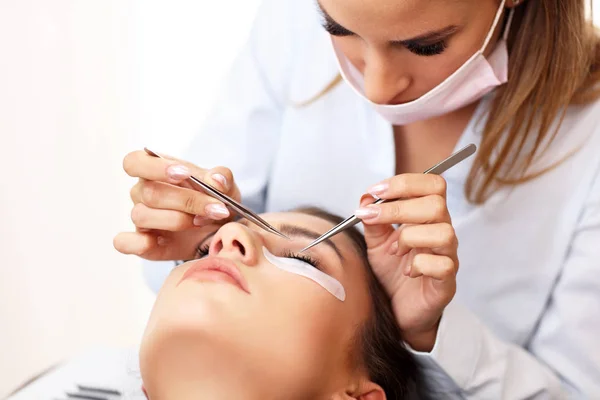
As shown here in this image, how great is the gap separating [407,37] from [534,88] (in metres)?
0.36

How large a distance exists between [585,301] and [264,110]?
80 cm

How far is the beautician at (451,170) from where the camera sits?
1107mm

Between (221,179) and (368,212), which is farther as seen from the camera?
(221,179)

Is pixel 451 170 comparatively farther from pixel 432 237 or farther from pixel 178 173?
pixel 178 173

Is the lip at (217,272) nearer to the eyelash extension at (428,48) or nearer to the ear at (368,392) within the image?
the ear at (368,392)

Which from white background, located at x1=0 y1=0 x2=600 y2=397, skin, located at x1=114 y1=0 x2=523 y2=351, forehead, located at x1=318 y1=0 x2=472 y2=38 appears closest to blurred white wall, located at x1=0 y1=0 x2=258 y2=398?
white background, located at x1=0 y1=0 x2=600 y2=397

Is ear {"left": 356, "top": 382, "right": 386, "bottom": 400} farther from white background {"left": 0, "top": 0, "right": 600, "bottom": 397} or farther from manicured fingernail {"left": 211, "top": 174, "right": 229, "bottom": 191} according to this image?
white background {"left": 0, "top": 0, "right": 600, "bottom": 397}

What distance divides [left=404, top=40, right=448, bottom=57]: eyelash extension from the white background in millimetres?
1224

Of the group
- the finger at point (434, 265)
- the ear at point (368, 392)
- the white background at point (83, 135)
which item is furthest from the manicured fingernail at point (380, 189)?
the white background at point (83, 135)

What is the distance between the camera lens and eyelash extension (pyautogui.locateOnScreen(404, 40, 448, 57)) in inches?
44.3

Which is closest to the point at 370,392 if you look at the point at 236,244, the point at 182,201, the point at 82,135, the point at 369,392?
the point at 369,392

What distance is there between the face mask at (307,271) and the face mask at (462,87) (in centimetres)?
31

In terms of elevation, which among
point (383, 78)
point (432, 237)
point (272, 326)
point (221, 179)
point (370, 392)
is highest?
point (383, 78)

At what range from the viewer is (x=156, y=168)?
1.12 metres
